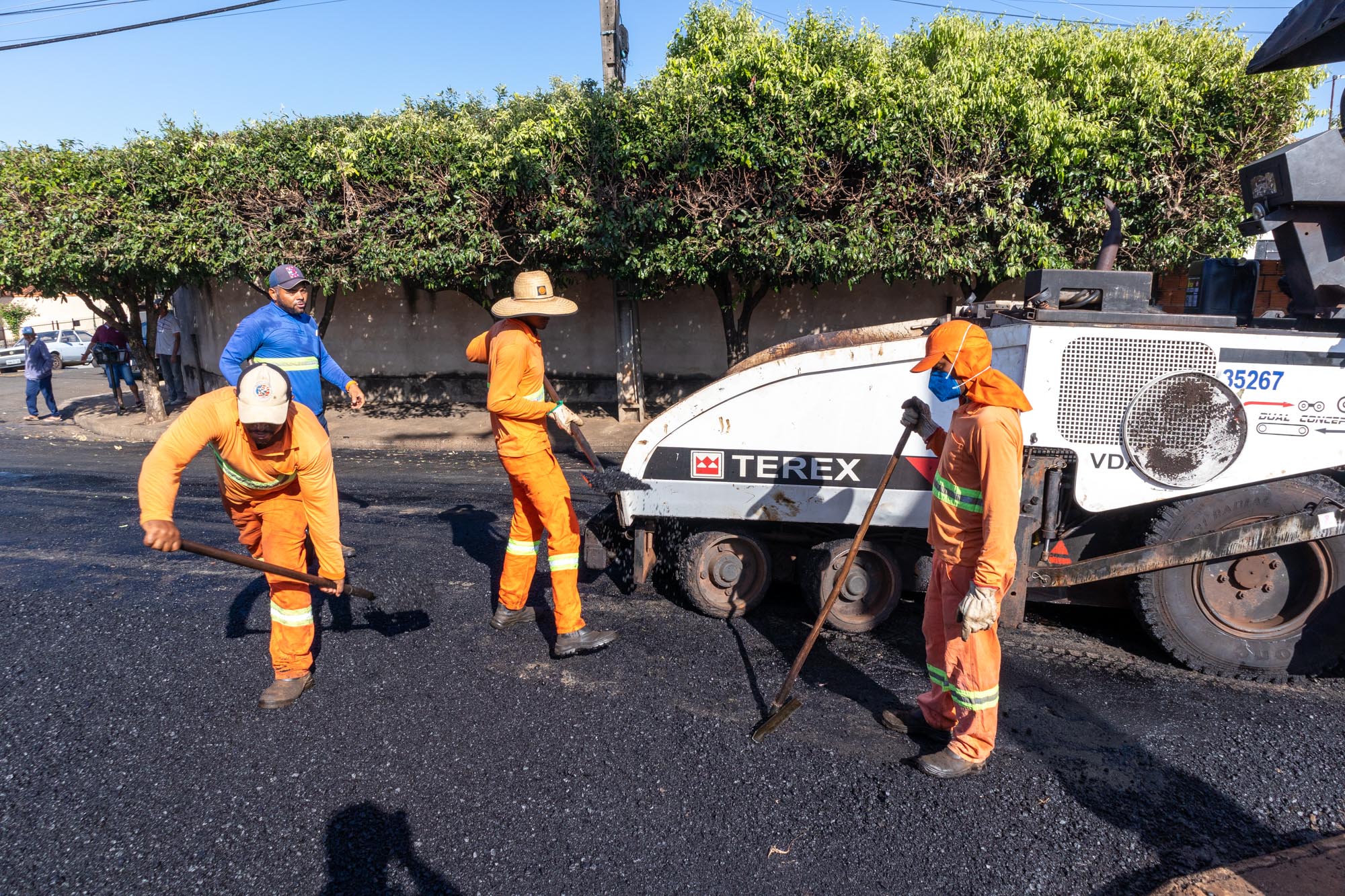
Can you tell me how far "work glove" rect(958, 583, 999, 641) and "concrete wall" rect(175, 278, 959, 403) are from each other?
947cm

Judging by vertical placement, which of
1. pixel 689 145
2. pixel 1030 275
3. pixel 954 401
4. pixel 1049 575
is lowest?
pixel 1049 575

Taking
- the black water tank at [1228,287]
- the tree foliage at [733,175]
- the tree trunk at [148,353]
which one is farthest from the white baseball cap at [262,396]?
the tree trunk at [148,353]

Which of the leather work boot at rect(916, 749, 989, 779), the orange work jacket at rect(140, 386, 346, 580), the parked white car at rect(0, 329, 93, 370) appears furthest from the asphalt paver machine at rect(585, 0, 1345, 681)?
the parked white car at rect(0, 329, 93, 370)

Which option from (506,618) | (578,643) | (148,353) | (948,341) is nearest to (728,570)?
(578,643)

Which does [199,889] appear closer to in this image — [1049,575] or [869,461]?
[869,461]

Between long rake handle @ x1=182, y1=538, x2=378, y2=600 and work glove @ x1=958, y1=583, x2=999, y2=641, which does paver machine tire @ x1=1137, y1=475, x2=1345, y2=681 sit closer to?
work glove @ x1=958, y1=583, x2=999, y2=641

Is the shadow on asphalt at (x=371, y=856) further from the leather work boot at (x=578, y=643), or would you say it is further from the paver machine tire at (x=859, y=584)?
the paver machine tire at (x=859, y=584)

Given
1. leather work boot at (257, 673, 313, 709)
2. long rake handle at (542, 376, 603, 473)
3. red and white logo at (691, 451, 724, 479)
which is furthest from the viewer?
long rake handle at (542, 376, 603, 473)

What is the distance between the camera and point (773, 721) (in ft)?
11.3

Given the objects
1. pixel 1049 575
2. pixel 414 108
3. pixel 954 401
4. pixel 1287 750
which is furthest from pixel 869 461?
pixel 414 108

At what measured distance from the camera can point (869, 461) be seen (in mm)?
4211

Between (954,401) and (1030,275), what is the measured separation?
79cm

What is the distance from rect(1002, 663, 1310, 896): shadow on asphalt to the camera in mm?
2734

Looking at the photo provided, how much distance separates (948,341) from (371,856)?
272 centimetres
